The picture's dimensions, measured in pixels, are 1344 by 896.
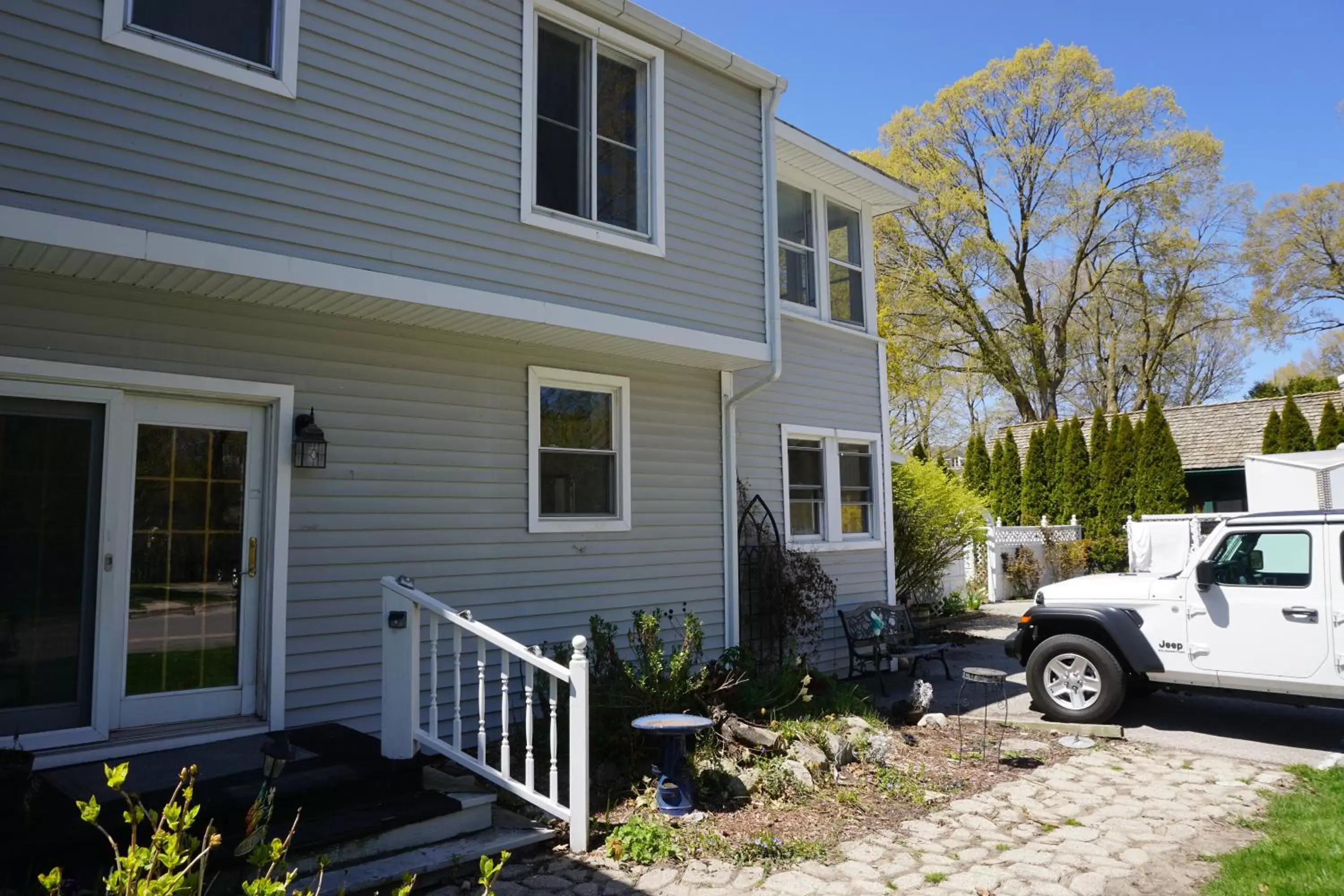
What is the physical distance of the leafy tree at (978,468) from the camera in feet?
80.3

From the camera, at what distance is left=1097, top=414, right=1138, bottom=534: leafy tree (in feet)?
69.4

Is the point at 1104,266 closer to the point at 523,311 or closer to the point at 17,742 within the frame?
the point at 523,311

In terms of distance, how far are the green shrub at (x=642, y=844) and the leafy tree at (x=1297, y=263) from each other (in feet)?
101

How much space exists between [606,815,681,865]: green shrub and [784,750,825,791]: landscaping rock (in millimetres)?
1147

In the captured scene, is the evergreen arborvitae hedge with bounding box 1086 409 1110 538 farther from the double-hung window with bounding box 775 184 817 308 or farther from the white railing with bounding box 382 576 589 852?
the white railing with bounding box 382 576 589 852

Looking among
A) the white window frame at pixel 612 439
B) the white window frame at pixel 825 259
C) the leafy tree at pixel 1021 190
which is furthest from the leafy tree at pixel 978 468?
the white window frame at pixel 612 439

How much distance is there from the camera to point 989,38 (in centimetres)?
2311

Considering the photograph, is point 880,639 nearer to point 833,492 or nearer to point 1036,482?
point 833,492

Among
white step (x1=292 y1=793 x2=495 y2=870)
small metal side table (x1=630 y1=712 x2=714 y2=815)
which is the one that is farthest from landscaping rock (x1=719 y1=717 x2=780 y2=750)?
white step (x1=292 y1=793 x2=495 y2=870)

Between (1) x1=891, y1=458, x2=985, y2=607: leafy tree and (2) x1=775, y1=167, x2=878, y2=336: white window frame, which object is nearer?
(2) x1=775, y1=167, x2=878, y2=336: white window frame

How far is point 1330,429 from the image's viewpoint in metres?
18.8

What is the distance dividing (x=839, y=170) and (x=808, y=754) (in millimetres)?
6683

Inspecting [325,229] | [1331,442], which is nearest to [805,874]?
[325,229]

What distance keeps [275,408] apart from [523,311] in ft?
5.86
